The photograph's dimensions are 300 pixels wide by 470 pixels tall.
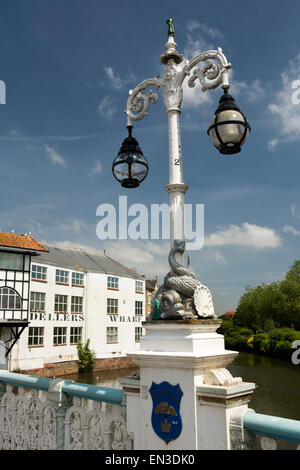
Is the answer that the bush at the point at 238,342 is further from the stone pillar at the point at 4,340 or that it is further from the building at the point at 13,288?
the stone pillar at the point at 4,340

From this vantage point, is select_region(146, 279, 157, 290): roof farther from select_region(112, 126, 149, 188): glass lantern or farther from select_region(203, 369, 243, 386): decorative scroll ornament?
select_region(203, 369, 243, 386): decorative scroll ornament

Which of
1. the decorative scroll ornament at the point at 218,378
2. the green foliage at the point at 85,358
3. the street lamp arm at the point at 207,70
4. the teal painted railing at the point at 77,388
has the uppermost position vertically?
the street lamp arm at the point at 207,70

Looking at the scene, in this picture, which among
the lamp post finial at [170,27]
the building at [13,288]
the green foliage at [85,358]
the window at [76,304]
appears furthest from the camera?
the window at [76,304]

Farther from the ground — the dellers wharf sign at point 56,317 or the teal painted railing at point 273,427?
the teal painted railing at point 273,427

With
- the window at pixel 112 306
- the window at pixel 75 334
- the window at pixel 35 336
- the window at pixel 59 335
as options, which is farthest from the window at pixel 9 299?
the window at pixel 112 306

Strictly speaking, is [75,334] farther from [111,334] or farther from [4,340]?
[4,340]

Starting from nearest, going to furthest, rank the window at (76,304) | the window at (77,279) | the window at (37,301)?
the window at (37,301) < the window at (76,304) < the window at (77,279)

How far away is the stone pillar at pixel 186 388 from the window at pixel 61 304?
24565 mm

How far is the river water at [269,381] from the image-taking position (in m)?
16.7

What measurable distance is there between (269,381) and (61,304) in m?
14.8

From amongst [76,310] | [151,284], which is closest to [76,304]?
[76,310]

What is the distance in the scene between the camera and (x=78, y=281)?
28375 mm
